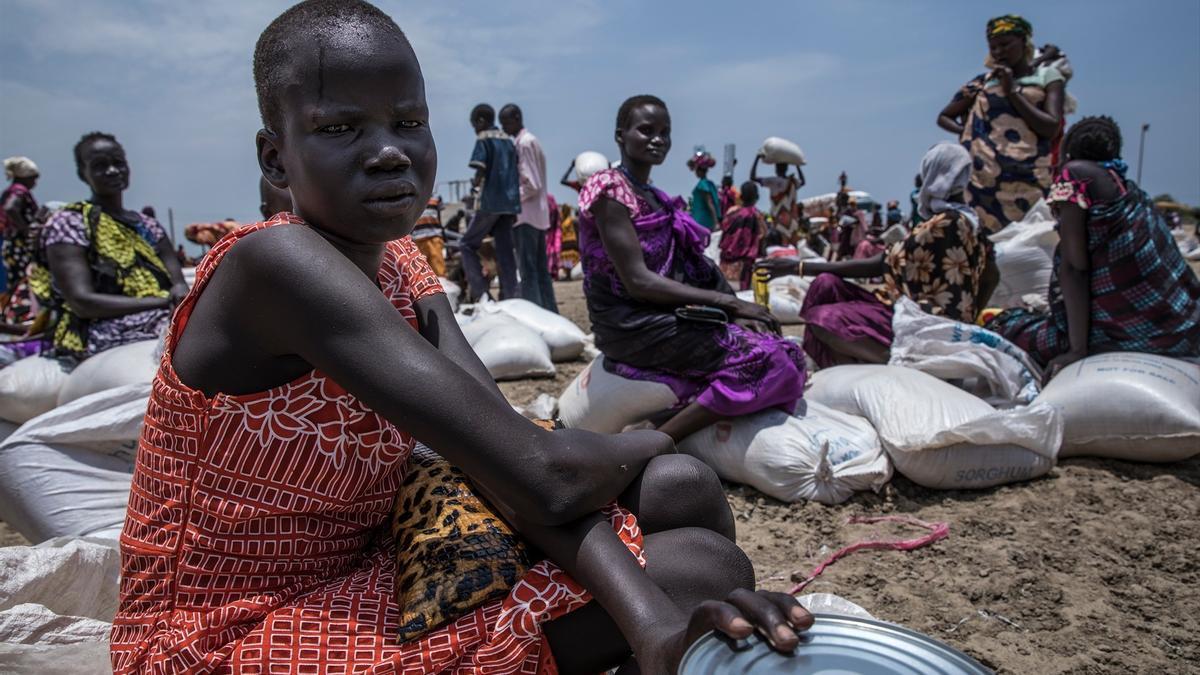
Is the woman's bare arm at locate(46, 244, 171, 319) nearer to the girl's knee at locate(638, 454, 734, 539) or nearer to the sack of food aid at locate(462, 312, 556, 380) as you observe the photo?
the sack of food aid at locate(462, 312, 556, 380)

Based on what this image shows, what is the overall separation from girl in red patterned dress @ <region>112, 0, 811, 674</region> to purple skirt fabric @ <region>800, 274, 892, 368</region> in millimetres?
2880

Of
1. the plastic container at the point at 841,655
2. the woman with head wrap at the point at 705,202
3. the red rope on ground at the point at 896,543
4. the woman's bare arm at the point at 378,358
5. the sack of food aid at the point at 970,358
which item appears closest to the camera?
the plastic container at the point at 841,655

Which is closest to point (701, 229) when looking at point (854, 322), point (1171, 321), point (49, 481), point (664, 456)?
point (854, 322)

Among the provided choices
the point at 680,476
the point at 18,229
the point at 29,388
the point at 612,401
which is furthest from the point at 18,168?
the point at 680,476

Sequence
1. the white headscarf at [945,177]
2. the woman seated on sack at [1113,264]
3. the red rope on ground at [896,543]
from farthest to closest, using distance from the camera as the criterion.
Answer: the white headscarf at [945,177] → the woman seated on sack at [1113,264] → the red rope on ground at [896,543]

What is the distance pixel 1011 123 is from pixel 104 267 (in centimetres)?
498

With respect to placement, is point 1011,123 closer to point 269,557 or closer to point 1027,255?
point 1027,255

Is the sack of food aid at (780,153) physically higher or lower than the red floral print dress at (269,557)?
higher

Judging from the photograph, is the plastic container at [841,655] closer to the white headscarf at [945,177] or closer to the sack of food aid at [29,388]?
the sack of food aid at [29,388]

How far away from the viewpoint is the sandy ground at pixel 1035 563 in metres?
1.94

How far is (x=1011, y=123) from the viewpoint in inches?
197

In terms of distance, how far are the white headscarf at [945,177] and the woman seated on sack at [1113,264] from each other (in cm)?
61

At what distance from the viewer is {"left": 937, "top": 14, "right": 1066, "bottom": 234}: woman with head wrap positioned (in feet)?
16.0

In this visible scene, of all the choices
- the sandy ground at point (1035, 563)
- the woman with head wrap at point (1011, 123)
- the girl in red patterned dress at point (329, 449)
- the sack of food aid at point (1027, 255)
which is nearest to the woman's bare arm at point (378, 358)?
the girl in red patterned dress at point (329, 449)
